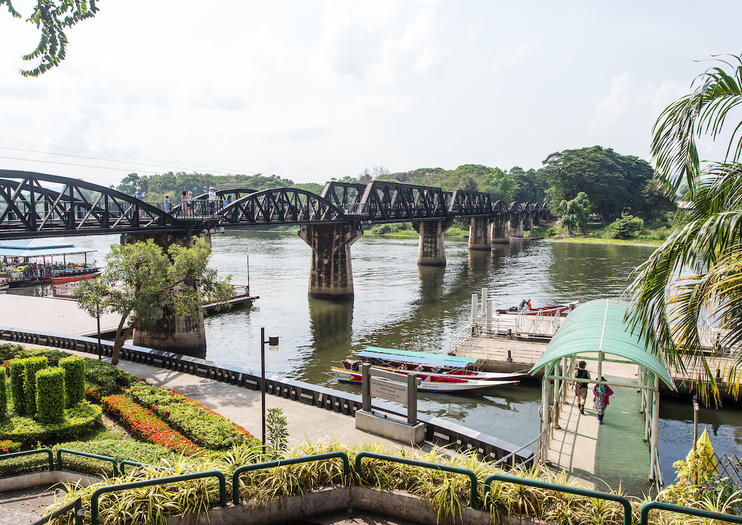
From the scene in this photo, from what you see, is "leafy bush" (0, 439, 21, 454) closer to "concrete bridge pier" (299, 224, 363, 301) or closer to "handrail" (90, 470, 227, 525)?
"handrail" (90, 470, 227, 525)

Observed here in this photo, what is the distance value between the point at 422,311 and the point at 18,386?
40.3 meters

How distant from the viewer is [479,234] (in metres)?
117

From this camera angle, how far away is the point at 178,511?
736 centimetres

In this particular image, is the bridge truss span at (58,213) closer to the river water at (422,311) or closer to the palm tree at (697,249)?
the river water at (422,311)

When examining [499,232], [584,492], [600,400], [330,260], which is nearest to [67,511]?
[584,492]

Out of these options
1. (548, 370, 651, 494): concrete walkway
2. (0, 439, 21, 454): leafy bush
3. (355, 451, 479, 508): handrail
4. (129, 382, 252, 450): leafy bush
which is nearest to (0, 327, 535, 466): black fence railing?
(548, 370, 651, 494): concrete walkway

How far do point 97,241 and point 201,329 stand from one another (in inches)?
5127

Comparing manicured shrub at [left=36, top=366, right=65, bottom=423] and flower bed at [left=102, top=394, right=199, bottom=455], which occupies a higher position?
manicured shrub at [left=36, top=366, right=65, bottom=423]

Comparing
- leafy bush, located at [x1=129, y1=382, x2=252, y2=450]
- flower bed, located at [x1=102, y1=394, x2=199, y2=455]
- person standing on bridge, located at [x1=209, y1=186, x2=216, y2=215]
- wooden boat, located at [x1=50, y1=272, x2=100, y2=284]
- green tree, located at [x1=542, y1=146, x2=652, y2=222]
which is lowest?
wooden boat, located at [x1=50, y1=272, x2=100, y2=284]

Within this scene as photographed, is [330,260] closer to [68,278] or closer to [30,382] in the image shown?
[68,278]

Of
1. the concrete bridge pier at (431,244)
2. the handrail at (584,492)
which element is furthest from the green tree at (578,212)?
the handrail at (584,492)

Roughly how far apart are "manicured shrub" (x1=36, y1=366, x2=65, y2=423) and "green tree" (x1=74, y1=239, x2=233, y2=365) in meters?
9.78

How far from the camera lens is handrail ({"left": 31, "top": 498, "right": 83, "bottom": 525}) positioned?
6.53 meters

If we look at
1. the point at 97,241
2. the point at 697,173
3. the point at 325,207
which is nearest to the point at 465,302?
the point at 325,207
